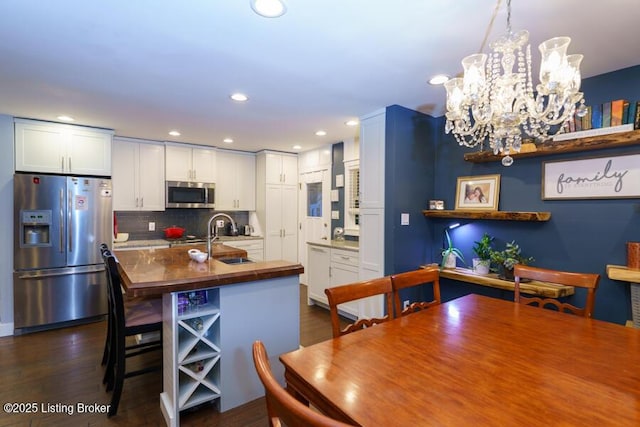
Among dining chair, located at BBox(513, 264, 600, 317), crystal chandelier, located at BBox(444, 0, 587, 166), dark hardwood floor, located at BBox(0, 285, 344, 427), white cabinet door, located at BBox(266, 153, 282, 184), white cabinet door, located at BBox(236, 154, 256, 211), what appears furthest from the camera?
white cabinet door, located at BBox(236, 154, 256, 211)

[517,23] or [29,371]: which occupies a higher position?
[517,23]

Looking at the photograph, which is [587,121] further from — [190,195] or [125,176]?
[125,176]

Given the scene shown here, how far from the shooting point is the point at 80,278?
11.7 ft

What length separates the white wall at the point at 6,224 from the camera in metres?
3.35

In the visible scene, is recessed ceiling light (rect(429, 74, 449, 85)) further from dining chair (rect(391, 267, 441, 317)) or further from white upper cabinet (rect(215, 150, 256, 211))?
white upper cabinet (rect(215, 150, 256, 211))

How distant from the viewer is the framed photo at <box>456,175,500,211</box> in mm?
2996

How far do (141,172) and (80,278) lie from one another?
5.37ft

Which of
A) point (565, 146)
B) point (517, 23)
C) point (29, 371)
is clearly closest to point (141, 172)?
point (29, 371)

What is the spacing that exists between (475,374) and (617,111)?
7.82 feet

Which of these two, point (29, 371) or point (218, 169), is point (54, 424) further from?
point (218, 169)

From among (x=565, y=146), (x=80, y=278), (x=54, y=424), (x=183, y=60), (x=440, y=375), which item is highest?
(x=183, y=60)

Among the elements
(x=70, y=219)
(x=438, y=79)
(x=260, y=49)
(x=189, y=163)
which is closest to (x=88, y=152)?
(x=70, y=219)

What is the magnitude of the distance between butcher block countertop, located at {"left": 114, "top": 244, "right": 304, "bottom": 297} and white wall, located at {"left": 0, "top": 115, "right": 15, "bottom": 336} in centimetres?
181

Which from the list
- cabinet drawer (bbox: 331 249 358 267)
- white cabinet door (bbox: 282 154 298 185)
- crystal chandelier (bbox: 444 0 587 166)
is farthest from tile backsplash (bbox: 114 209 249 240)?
crystal chandelier (bbox: 444 0 587 166)
